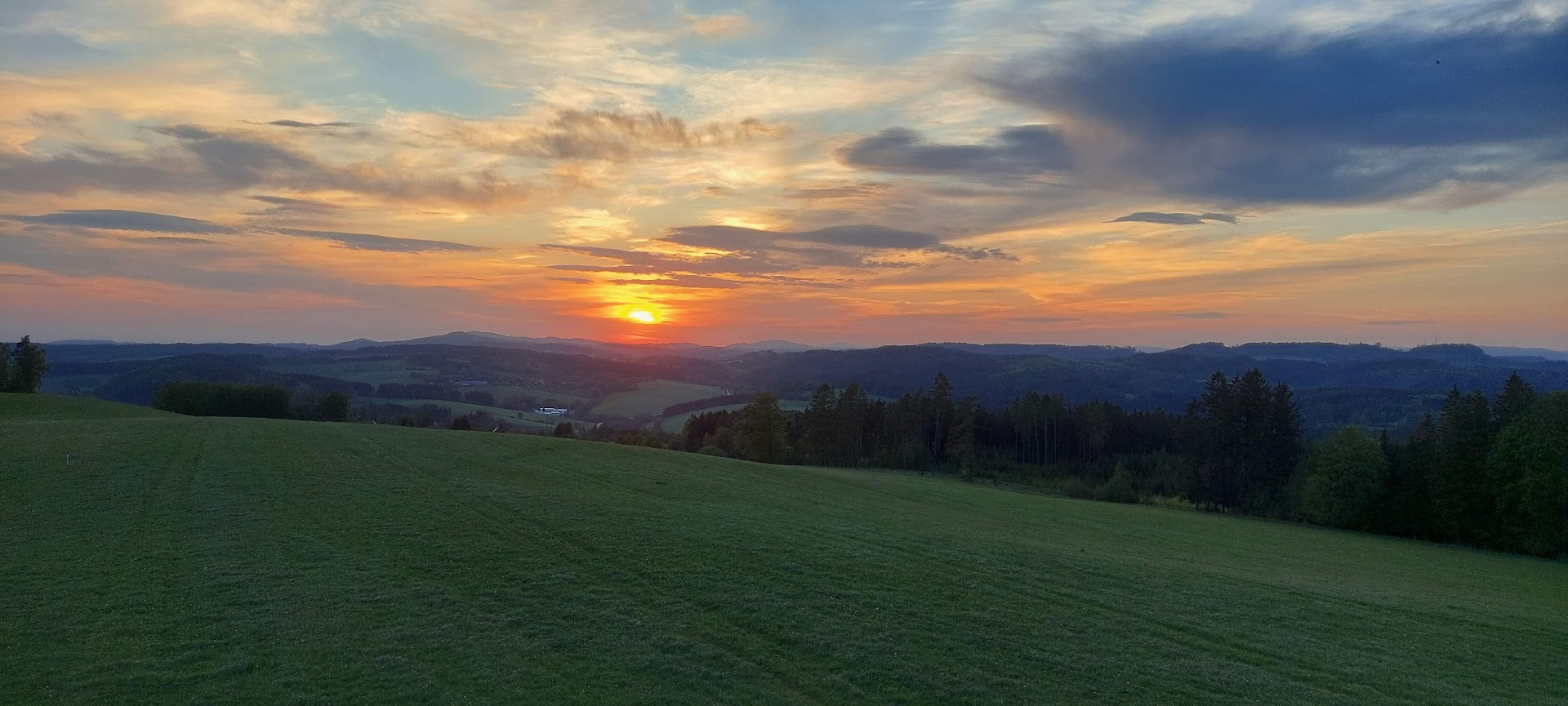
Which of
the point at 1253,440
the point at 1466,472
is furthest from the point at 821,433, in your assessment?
the point at 1466,472

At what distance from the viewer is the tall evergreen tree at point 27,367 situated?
7719cm

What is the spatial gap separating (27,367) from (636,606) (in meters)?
97.2

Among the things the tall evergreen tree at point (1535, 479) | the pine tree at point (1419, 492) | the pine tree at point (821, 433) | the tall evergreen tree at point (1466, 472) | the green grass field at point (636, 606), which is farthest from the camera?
the pine tree at point (821, 433)

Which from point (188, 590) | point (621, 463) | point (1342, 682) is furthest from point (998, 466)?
point (188, 590)

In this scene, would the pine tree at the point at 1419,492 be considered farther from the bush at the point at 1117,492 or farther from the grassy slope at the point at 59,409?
the grassy slope at the point at 59,409

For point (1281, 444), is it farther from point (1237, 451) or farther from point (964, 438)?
point (964, 438)

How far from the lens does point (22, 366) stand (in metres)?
78.4

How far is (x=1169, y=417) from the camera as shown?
100250 millimetres

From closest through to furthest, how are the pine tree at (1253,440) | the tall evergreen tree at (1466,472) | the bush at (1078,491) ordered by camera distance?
the tall evergreen tree at (1466,472)
the pine tree at (1253,440)
the bush at (1078,491)

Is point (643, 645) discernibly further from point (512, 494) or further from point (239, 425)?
point (239, 425)

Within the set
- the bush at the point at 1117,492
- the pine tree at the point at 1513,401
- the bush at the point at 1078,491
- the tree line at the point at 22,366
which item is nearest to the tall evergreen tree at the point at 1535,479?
the pine tree at the point at 1513,401

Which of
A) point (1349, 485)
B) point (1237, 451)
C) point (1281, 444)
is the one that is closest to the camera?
point (1349, 485)

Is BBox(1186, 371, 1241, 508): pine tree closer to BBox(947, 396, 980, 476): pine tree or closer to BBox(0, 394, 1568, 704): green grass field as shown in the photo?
BBox(947, 396, 980, 476): pine tree

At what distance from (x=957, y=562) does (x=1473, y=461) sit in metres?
53.0
